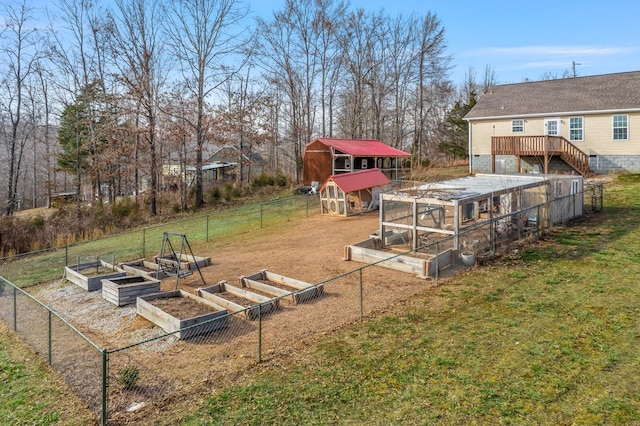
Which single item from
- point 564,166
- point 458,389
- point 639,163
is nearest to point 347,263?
point 458,389

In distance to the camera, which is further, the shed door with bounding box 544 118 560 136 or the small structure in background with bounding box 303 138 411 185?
the small structure in background with bounding box 303 138 411 185

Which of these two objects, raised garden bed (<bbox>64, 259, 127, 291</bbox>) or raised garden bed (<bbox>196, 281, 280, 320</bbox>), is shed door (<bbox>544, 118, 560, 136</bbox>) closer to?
raised garden bed (<bbox>196, 281, 280, 320</bbox>)

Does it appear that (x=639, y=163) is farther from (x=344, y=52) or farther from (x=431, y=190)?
(x=344, y=52)

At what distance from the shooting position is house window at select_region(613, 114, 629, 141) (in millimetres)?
26594

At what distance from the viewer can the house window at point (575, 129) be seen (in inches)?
1103

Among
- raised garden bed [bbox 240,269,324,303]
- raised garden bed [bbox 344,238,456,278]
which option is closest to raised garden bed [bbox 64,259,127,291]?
raised garden bed [bbox 240,269,324,303]

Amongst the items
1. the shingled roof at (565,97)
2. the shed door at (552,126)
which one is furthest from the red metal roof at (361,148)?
the shed door at (552,126)

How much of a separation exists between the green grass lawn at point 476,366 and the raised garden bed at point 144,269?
23.6 ft

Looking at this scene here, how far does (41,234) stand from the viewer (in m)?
21.6

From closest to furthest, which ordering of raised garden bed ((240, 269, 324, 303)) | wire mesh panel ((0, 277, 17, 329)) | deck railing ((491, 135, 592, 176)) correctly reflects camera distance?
wire mesh panel ((0, 277, 17, 329))
raised garden bed ((240, 269, 324, 303))
deck railing ((491, 135, 592, 176))

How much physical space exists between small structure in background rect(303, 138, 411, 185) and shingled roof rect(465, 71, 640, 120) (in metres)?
7.64

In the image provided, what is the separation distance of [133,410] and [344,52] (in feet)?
128

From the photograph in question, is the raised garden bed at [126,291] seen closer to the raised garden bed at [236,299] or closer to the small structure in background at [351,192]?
the raised garden bed at [236,299]

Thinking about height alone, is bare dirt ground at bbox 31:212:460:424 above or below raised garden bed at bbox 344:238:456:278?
below
